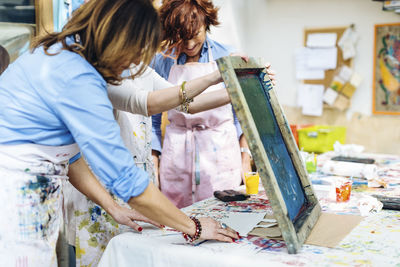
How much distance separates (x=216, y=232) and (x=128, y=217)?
354mm

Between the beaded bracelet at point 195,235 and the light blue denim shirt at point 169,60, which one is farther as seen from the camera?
the light blue denim shirt at point 169,60

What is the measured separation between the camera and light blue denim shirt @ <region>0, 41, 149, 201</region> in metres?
1.16

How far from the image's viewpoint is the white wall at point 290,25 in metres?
4.45

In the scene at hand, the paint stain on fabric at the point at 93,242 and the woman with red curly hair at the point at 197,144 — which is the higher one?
the woman with red curly hair at the point at 197,144

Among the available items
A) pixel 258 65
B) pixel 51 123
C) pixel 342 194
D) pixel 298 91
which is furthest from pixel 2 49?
pixel 298 91

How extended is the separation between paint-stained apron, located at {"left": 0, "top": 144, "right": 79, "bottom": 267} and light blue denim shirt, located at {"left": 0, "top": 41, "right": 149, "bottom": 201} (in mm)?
46

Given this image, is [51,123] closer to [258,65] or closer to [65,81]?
[65,81]

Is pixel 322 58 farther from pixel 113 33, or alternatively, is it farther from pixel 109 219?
pixel 113 33

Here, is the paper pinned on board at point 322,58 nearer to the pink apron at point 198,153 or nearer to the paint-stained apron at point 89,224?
the pink apron at point 198,153

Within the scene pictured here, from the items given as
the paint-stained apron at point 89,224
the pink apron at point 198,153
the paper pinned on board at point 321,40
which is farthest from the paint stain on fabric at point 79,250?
the paper pinned on board at point 321,40

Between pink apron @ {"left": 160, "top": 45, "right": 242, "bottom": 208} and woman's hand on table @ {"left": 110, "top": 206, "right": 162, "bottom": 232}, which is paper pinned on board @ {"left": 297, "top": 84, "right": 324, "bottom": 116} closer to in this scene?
pink apron @ {"left": 160, "top": 45, "right": 242, "bottom": 208}

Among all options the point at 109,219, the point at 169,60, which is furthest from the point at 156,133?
the point at 109,219

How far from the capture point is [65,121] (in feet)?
3.87

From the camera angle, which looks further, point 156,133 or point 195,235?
point 156,133
